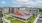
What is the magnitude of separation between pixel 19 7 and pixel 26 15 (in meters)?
0.11

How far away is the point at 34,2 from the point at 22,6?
0.12 metres

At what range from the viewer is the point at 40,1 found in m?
0.91

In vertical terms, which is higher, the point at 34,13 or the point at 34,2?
the point at 34,2

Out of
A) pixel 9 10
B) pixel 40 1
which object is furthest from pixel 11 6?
pixel 40 1

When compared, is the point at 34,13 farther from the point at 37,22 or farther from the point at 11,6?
the point at 11,6

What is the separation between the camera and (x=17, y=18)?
36.1 inches

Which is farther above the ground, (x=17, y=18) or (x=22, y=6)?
(x=22, y=6)

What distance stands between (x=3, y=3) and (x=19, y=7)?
0.16 meters

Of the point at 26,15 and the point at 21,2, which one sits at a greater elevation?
the point at 21,2

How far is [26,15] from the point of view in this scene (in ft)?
3.00

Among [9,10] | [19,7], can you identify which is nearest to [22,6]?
[19,7]

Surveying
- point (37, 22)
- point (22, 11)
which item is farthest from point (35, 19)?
point (22, 11)

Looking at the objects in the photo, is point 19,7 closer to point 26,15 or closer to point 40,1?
point 26,15

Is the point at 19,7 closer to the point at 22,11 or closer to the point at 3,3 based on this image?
the point at 22,11
